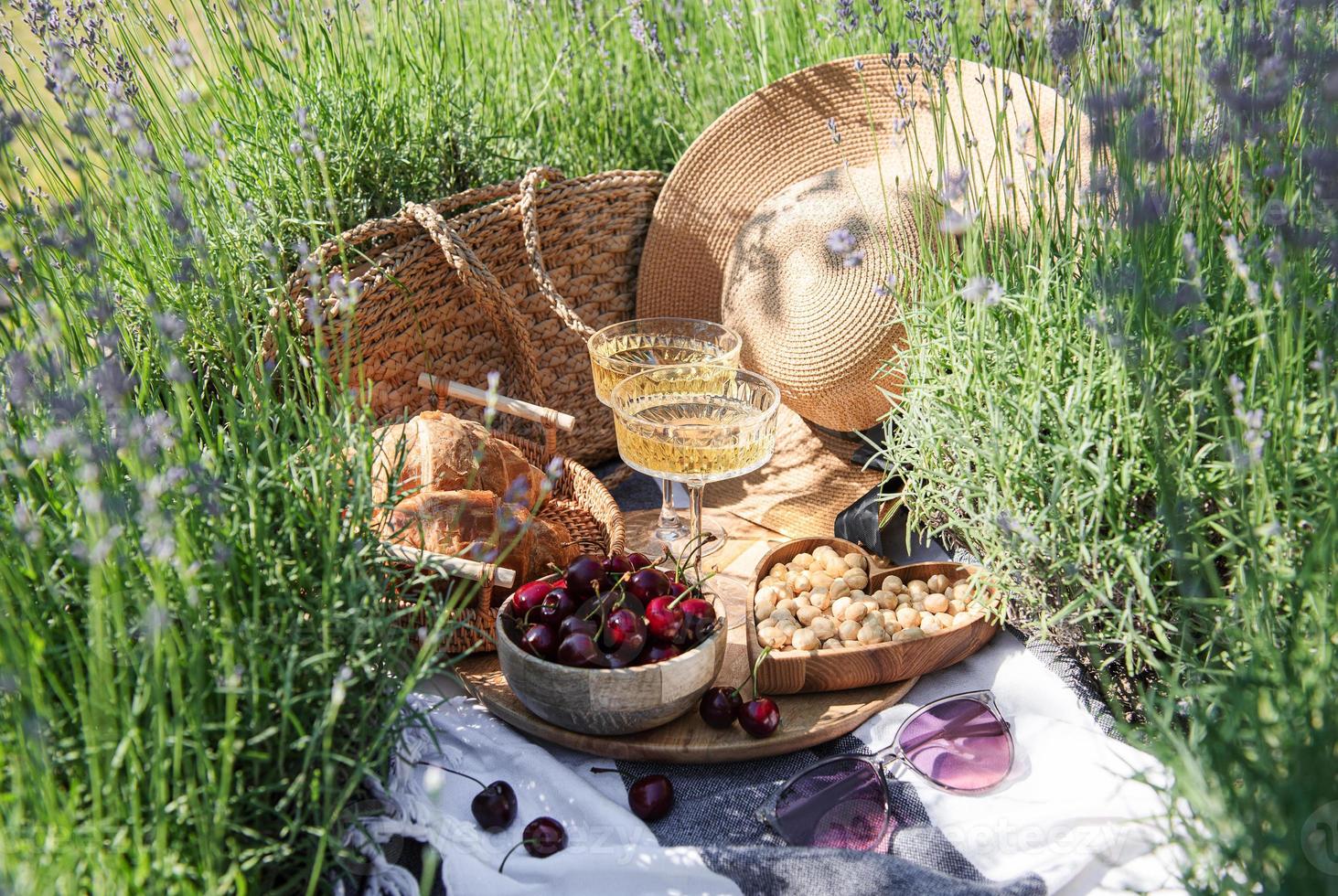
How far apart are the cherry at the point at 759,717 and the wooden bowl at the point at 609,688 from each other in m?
0.06

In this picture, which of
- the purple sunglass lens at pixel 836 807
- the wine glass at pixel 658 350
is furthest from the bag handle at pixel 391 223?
the purple sunglass lens at pixel 836 807

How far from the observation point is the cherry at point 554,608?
132 centimetres

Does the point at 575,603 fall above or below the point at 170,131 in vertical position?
below

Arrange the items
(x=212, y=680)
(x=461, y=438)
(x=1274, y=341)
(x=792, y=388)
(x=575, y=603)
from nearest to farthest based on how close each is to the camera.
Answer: (x=212, y=680) → (x=1274, y=341) → (x=575, y=603) → (x=461, y=438) → (x=792, y=388)

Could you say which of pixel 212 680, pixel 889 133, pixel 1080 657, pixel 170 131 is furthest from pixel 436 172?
pixel 1080 657

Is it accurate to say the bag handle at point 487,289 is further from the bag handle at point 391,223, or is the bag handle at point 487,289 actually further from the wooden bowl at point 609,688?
the wooden bowl at point 609,688

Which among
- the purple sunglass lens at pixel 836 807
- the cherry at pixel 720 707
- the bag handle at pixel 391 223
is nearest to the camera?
the purple sunglass lens at pixel 836 807

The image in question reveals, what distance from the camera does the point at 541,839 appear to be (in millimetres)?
1173

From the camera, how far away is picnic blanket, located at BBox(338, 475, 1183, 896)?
3.69ft

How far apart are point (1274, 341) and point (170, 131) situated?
1530mm

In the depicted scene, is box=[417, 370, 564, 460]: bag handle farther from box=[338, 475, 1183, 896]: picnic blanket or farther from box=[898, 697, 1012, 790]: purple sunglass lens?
box=[898, 697, 1012, 790]: purple sunglass lens

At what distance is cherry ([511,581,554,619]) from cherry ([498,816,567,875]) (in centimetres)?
27

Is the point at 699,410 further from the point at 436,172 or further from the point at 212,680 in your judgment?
the point at 212,680

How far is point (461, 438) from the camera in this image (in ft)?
4.93
